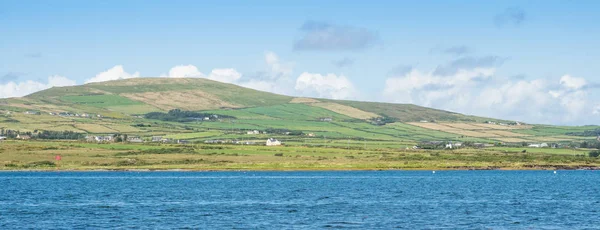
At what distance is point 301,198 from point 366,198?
19.6 ft

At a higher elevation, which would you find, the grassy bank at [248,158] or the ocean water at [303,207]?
the grassy bank at [248,158]

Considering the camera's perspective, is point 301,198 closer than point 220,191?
Yes

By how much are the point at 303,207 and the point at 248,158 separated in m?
90.6

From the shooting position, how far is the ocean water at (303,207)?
54406 mm

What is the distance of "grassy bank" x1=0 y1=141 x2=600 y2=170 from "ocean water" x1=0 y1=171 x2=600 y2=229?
4739 cm

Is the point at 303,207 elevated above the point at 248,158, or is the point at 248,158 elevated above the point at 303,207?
the point at 248,158

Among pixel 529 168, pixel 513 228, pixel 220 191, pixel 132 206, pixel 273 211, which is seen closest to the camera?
pixel 513 228

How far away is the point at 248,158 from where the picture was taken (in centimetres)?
15725

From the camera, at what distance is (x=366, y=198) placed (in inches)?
3049

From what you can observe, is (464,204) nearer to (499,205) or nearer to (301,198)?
(499,205)

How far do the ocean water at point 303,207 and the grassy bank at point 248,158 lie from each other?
47.4 metres

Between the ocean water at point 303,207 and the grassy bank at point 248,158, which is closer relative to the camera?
the ocean water at point 303,207

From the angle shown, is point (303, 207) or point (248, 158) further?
point (248, 158)

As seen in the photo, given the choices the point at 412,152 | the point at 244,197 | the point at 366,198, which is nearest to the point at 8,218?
the point at 244,197
